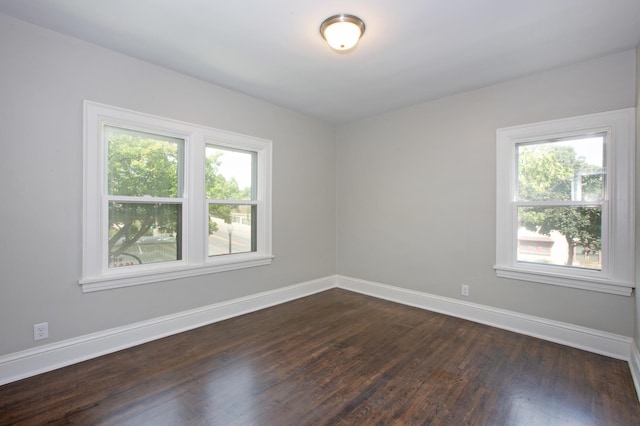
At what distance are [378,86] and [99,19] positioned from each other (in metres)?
2.61

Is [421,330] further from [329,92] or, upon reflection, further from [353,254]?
[329,92]

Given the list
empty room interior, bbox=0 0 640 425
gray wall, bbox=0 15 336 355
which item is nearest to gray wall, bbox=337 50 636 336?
empty room interior, bbox=0 0 640 425

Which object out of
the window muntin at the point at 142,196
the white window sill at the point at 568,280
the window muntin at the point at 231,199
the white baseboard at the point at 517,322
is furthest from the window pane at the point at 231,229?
the white window sill at the point at 568,280

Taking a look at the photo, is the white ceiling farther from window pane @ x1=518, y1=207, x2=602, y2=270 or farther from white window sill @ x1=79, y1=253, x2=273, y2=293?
white window sill @ x1=79, y1=253, x2=273, y2=293

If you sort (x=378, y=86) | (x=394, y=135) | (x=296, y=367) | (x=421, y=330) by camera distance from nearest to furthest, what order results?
(x=296, y=367)
(x=421, y=330)
(x=378, y=86)
(x=394, y=135)

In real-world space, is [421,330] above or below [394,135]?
below

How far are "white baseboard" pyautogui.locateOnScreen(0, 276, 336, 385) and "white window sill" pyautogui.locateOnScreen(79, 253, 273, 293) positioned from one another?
391mm

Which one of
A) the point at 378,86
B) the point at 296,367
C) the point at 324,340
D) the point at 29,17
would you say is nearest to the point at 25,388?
the point at 296,367

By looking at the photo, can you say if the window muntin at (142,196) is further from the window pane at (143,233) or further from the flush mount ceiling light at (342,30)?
the flush mount ceiling light at (342,30)

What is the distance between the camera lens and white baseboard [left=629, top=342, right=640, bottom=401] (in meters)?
2.18

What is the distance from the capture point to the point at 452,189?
3.70 m

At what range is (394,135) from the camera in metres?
4.25

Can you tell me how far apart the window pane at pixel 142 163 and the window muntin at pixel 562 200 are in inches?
146

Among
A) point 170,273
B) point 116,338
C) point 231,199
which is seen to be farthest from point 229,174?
point 116,338
